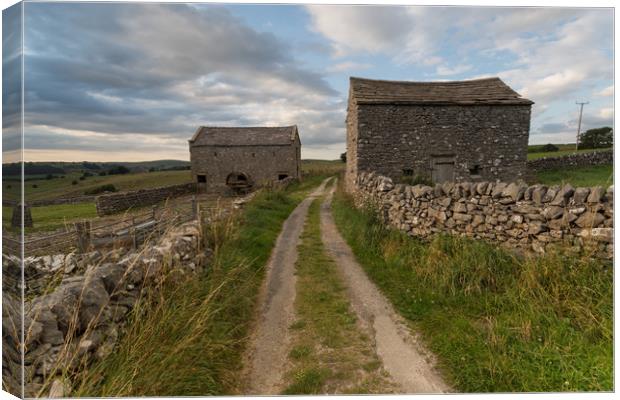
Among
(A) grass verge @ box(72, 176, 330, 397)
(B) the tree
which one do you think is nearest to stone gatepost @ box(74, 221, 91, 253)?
(A) grass verge @ box(72, 176, 330, 397)

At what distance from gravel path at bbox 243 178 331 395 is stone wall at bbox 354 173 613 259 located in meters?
3.27

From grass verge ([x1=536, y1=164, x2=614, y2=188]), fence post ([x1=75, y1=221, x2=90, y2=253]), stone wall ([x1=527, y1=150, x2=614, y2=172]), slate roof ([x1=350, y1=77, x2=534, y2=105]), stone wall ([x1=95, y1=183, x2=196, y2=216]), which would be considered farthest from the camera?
stone wall ([x1=527, y1=150, x2=614, y2=172])

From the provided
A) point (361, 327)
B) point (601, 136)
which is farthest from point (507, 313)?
point (601, 136)

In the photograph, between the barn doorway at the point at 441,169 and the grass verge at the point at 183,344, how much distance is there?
35.7 ft

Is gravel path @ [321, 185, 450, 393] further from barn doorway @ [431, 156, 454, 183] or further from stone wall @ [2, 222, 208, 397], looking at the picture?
barn doorway @ [431, 156, 454, 183]

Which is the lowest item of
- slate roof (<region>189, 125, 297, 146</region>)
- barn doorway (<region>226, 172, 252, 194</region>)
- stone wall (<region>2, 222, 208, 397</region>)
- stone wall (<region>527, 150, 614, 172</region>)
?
stone wall (<region>2, 222, 208, 397</region>)

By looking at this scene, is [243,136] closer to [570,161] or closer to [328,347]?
[328,347]

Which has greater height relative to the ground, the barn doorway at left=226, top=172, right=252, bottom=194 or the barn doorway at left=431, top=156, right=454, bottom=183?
the barn doorway at left=431, top=156, right=454, bottom=183

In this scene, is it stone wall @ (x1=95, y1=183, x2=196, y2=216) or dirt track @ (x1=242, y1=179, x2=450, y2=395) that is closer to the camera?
dirt track @ (x1=242, y1=179, x2=450, y2=395)

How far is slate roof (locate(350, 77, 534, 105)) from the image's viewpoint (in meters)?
12.6

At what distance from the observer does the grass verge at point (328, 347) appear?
9.15 ft

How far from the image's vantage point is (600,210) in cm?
402

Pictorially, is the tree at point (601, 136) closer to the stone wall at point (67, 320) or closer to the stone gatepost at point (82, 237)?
the stone wall at point (67, 320)

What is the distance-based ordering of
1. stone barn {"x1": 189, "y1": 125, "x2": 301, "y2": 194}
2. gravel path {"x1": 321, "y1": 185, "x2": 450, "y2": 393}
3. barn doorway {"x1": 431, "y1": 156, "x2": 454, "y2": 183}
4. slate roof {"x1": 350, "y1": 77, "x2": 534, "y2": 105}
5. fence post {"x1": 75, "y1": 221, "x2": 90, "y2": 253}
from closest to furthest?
gravel path {"x1": 321, "y1": 185, "x2": 450, "y2": 393} < fence post {"x1": 75, "y1": 221, "x2": 90, "y2": 253} < slate roof {"x1": 350, "y1": 77, "x2": 534, "y2": 105} < barn doorway {"x1": 431, "y1": 156, "x2": 454, "y2": 183} < stone barn {"x1": 189, "y1": 125, "x2": 301, "y2": 194}
